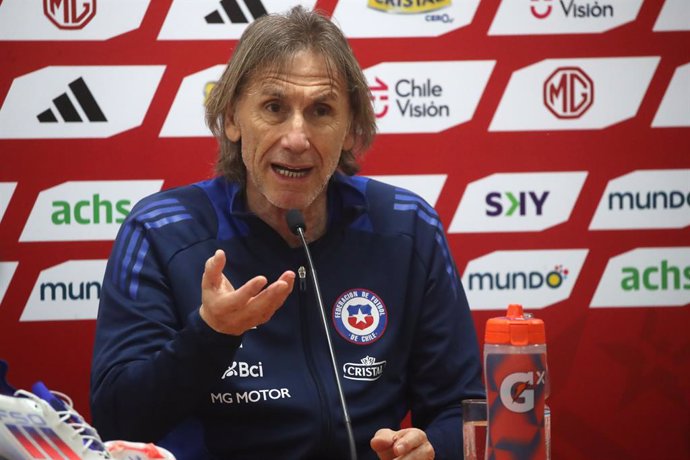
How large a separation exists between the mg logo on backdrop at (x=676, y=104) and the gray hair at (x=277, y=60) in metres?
1.04

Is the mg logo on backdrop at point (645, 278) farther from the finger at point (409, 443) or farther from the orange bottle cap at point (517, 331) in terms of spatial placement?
the orange bottle cap at point (517, 331)

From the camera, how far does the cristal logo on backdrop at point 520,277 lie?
246 centimetres

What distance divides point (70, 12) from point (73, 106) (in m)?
0.24

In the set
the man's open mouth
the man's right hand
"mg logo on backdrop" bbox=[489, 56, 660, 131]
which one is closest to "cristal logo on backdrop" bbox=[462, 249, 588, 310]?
"mg logo on backdrop" bbox=[489, 56, 660, 131]

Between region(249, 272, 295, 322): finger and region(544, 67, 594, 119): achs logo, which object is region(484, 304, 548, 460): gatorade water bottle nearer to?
region(249, 272, 295, 322): finger

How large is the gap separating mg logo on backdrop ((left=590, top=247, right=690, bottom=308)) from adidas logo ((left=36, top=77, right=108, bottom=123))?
1.41m

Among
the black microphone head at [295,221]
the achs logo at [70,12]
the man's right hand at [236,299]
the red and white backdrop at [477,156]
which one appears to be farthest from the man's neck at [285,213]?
the achs logo at [70,12]

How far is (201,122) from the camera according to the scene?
2.40 meters

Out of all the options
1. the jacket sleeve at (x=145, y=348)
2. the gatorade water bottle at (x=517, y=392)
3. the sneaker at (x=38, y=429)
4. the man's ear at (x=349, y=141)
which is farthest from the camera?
the man's ear at (x=349, y=141)

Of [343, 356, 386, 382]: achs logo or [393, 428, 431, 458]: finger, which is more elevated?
[343, 356, 386, 382]: achs logo

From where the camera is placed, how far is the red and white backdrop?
7.80 ft

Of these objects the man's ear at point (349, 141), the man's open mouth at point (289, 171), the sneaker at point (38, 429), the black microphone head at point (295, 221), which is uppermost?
the man's ear at point (349, 141)

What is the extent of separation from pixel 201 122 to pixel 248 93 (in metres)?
0.74

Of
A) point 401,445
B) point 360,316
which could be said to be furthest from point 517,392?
point 360,316
